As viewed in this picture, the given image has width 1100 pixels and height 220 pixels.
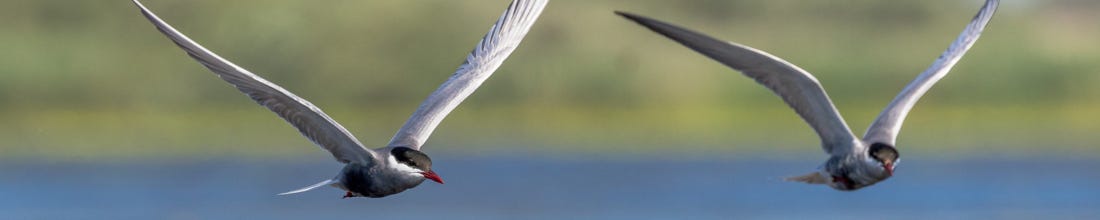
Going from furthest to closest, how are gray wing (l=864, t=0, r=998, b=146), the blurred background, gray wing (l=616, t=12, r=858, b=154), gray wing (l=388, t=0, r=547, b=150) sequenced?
the blurred background < gray wing (l=864, t=0, r=998, b=146) < gray wing (l=388, t=0, r=547, b=150) < gray wing (l=616, t=12, r=858, b=154)

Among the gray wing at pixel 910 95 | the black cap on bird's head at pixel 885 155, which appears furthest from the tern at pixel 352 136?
the black cap on bird's head at pixel 885 155

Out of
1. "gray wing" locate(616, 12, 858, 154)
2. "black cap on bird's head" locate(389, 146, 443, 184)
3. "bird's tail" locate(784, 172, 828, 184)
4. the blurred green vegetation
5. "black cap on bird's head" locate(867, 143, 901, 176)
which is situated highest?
the blurred green vegetation

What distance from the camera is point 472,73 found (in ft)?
45.2

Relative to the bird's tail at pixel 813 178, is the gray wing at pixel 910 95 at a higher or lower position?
higher

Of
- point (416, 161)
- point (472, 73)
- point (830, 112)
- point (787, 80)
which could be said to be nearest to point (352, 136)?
point (416, 161)

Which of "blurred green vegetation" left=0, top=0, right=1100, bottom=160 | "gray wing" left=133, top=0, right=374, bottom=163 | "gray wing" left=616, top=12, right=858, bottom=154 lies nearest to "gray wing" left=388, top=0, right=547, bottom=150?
"gray wing" left=133, top=0, right=374, bottom=163

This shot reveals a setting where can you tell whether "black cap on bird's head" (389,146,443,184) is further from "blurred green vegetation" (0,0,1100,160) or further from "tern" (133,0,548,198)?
"blurred green vegetation" (0,0,1100,160)

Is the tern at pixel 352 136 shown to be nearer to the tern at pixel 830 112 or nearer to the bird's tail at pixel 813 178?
the tern at pixel 830 112

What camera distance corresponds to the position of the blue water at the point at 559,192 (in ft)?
66.4

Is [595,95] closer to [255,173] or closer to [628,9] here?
[628,9]

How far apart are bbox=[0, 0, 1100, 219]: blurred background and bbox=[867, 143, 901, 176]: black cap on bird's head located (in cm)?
933

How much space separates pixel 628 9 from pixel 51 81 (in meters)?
7.59

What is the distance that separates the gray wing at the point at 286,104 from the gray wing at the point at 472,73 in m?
0.47

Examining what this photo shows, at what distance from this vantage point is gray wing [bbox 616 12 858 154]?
12133mm
